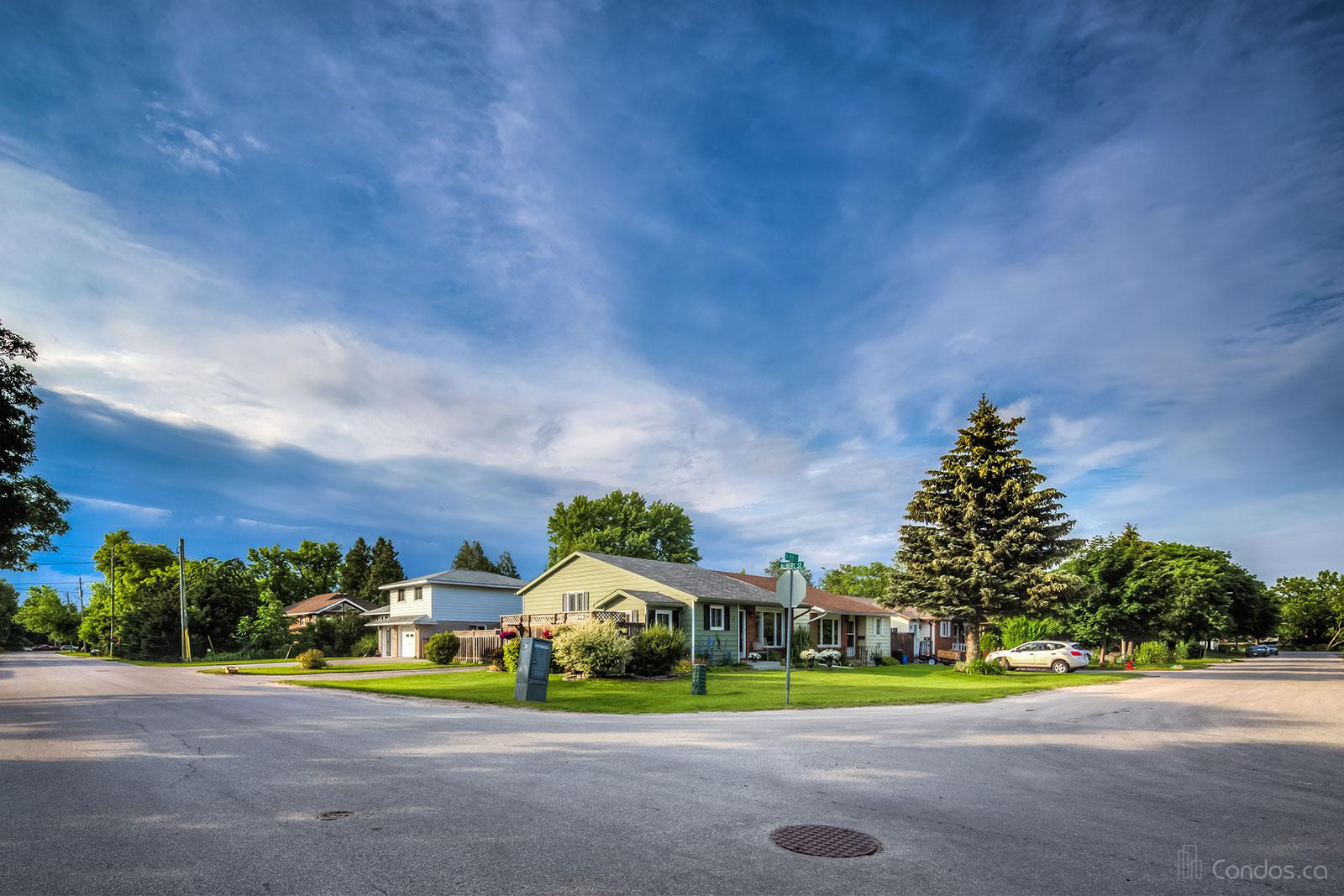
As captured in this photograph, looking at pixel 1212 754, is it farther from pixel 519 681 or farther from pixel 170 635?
pixel 170 635

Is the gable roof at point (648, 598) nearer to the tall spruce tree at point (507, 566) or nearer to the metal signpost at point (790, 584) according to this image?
the metal signpost at point (790, 584)

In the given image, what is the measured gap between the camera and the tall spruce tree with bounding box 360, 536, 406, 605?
84.4 metres

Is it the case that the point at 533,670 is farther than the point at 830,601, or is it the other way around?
the point at 830,601

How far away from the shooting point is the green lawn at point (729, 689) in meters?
17.8

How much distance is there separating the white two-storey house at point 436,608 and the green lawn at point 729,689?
24951mm

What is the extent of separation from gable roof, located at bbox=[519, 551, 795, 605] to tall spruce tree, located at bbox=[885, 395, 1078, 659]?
7598 millimetres

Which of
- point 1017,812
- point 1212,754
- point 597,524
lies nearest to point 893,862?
point 1017,812

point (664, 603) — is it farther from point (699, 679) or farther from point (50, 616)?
point (50, 616)

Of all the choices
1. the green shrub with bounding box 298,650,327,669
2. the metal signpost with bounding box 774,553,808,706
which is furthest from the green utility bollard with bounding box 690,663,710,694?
the green shrub with bounding box 298,650,327,669

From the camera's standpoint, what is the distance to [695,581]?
39.2m

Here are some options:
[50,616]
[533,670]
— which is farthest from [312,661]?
[50,616]

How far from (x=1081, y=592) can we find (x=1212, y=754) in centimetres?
2757

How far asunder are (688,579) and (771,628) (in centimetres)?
555

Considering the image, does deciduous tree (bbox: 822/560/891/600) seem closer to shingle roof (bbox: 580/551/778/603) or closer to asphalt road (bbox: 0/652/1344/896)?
shingle roof (bbox: 580/551/778/603)
